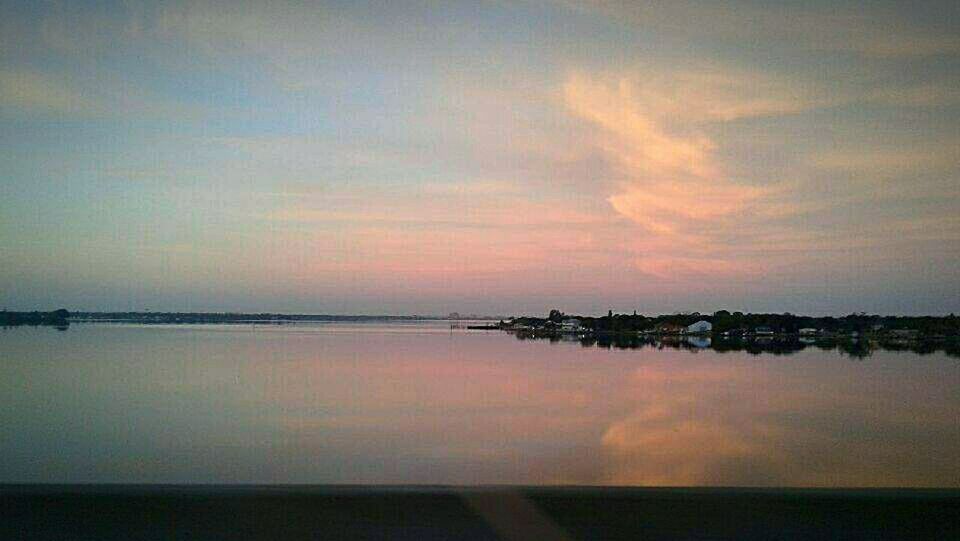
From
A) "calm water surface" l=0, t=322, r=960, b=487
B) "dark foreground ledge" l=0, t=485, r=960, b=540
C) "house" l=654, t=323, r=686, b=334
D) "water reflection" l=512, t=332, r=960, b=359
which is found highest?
"house" l=654, t=323, r=686, b=334

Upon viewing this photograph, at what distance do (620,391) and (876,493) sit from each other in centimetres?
1878

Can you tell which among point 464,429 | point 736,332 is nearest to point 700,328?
point 736,332

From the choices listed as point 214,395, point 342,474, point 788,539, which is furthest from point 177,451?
point 788,539

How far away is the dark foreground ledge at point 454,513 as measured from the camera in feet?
11.2

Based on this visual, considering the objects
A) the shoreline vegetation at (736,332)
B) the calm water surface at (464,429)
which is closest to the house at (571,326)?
the shoreline vegetation at (736,332)

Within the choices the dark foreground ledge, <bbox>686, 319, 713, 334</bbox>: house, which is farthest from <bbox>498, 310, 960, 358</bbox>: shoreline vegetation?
the dark foreground ledge

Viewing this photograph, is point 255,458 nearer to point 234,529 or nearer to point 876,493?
point 234,529

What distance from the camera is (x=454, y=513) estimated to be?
354 cm

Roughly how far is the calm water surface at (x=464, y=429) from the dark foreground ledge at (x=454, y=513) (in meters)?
4.93

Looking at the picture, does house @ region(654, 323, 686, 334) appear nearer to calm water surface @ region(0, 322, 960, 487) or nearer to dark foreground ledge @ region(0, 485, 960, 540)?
calm water surface @ region(0, 322, 960, 487)

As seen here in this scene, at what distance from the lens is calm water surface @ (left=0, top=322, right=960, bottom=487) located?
31.5 feet

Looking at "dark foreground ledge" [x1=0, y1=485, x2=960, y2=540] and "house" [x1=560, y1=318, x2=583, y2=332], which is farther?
"house" [x1=560, y1=318, x2=583, y2=332]

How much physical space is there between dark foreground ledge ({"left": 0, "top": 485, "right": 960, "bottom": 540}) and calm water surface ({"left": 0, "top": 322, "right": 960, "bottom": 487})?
4934 mm

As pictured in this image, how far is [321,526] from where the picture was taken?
342 cm
